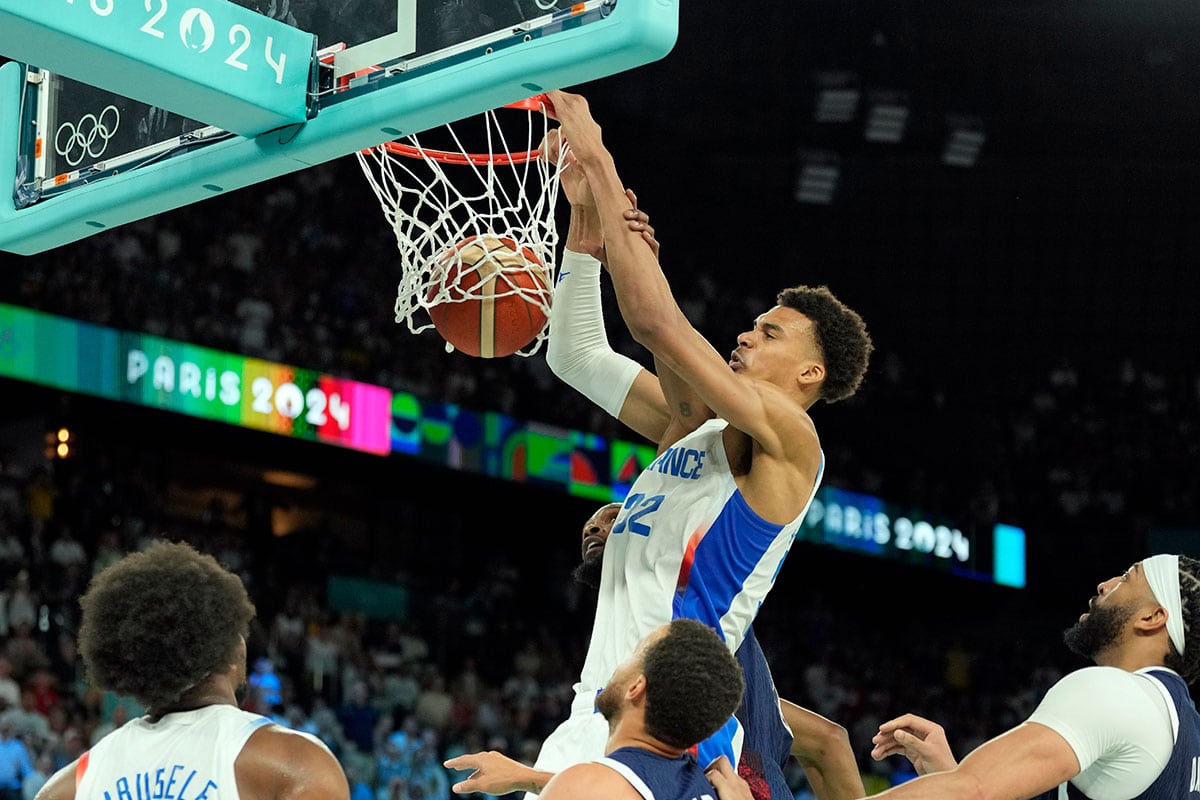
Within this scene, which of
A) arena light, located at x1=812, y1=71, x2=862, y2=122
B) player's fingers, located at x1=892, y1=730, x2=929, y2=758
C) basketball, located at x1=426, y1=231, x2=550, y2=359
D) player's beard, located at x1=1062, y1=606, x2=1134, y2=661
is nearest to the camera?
player's fingers, located at x1=892, y1=730, x2=929, y2=758

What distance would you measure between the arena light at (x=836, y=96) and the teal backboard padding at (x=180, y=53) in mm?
12628

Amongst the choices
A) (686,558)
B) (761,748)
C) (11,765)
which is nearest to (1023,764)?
(761,748)

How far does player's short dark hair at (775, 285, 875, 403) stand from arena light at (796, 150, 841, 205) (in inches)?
493

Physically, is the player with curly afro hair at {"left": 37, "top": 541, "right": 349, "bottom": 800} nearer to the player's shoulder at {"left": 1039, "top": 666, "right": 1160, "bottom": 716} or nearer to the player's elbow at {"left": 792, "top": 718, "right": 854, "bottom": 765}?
the player's shoulder at {"left": 1039, "top": 666, "right": 1160, "bottom": 716}

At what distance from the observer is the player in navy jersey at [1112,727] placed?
10.0 ft

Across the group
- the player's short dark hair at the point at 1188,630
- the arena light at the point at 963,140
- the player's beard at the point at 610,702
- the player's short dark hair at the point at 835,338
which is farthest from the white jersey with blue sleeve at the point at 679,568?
the arena light at the point at 963,140

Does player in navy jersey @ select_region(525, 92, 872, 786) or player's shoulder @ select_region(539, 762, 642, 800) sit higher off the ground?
player in navy jersey @ select_region(525, 92, 872, 786)

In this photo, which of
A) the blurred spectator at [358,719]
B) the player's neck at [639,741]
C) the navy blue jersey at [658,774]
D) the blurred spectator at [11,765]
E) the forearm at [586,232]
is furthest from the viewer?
the blurred spectator at [358,719]

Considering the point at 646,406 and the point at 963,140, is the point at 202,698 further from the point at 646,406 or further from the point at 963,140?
the point at 963,140

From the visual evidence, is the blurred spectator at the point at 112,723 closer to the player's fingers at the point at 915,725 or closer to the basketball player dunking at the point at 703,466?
the basketball player dunking at the point at 703,466

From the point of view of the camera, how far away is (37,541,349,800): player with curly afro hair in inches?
100

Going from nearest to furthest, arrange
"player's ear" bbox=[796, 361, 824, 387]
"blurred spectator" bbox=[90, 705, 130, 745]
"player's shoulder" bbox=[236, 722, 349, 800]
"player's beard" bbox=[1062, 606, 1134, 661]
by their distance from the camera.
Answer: "player's shoulder" bbox=[236, 722, 349, 800], "player's beard" bbox=[1062, 606, 1134, 661], "player's ear" bbox=[796, 361, 824, 387], "blurred spectator" bbox=[90, 705, 130, 745]

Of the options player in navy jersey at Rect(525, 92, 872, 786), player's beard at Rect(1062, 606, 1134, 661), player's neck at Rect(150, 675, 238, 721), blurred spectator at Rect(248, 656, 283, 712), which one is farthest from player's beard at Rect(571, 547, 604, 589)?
blurred spectator at Rect(248, 656, 283, 712)

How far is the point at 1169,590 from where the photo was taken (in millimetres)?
3381
